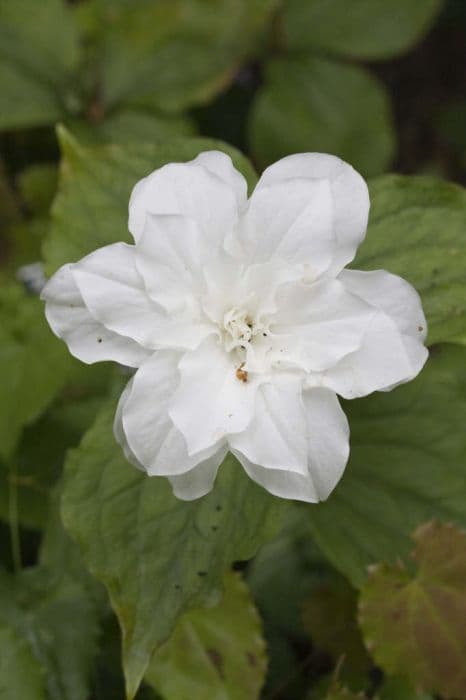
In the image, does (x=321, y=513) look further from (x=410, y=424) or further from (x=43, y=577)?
(x=43, y=577)

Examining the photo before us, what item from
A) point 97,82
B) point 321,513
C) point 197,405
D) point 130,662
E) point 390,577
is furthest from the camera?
point 97,82

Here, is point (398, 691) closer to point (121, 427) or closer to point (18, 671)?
point (18, 671)

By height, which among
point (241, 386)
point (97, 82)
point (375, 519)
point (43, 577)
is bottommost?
point (43, 577)

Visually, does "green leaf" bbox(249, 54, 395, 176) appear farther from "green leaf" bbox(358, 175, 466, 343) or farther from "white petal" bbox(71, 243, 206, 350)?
"white petal" bbox(71, 243, 206, 350)

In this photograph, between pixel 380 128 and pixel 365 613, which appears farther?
pixel 380 128

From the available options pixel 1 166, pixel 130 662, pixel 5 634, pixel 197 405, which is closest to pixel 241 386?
pixel 197 405

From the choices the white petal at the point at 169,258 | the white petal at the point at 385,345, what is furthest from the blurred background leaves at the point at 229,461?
the white petal at the point at 169,258

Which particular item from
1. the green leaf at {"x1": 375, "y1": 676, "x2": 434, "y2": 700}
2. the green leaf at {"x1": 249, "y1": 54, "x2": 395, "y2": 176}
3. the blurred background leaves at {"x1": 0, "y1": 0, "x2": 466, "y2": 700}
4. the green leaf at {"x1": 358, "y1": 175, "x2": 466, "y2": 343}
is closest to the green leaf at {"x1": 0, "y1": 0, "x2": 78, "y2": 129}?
the blurred background leaves at {"x1": 0, "y1": 0, "x2": 466, "y2": 700}
